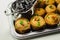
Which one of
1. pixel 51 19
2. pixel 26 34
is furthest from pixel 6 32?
pixel 51 19

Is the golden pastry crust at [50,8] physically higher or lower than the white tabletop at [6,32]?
higher

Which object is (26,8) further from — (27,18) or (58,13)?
Answer: (58,13)

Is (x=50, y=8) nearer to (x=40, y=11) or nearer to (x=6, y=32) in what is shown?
(x=40, y=11)

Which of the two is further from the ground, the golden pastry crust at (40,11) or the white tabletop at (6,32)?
the golden pastry crust at (40,11)

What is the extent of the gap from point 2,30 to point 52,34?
231 millimetres

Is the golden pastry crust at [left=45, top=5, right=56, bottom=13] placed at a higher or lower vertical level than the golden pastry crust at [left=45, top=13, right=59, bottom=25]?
higher

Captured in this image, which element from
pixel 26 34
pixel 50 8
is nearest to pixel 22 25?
pixel 26 34

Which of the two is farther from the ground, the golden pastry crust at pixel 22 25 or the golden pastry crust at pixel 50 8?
the golden pastry crust at pixel 50 8

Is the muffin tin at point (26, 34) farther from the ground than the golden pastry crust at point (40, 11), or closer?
closer

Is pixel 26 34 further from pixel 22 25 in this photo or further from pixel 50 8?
pixel 50 8

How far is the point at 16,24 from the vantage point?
0.70 m

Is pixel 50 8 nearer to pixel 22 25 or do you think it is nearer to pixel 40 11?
pixel 40 11

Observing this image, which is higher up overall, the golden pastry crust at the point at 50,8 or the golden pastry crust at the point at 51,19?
the golden pastry crust at the point at 50,8

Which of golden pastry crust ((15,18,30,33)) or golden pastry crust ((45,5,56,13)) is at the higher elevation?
golden pastry crust ((45,5,56,13))
